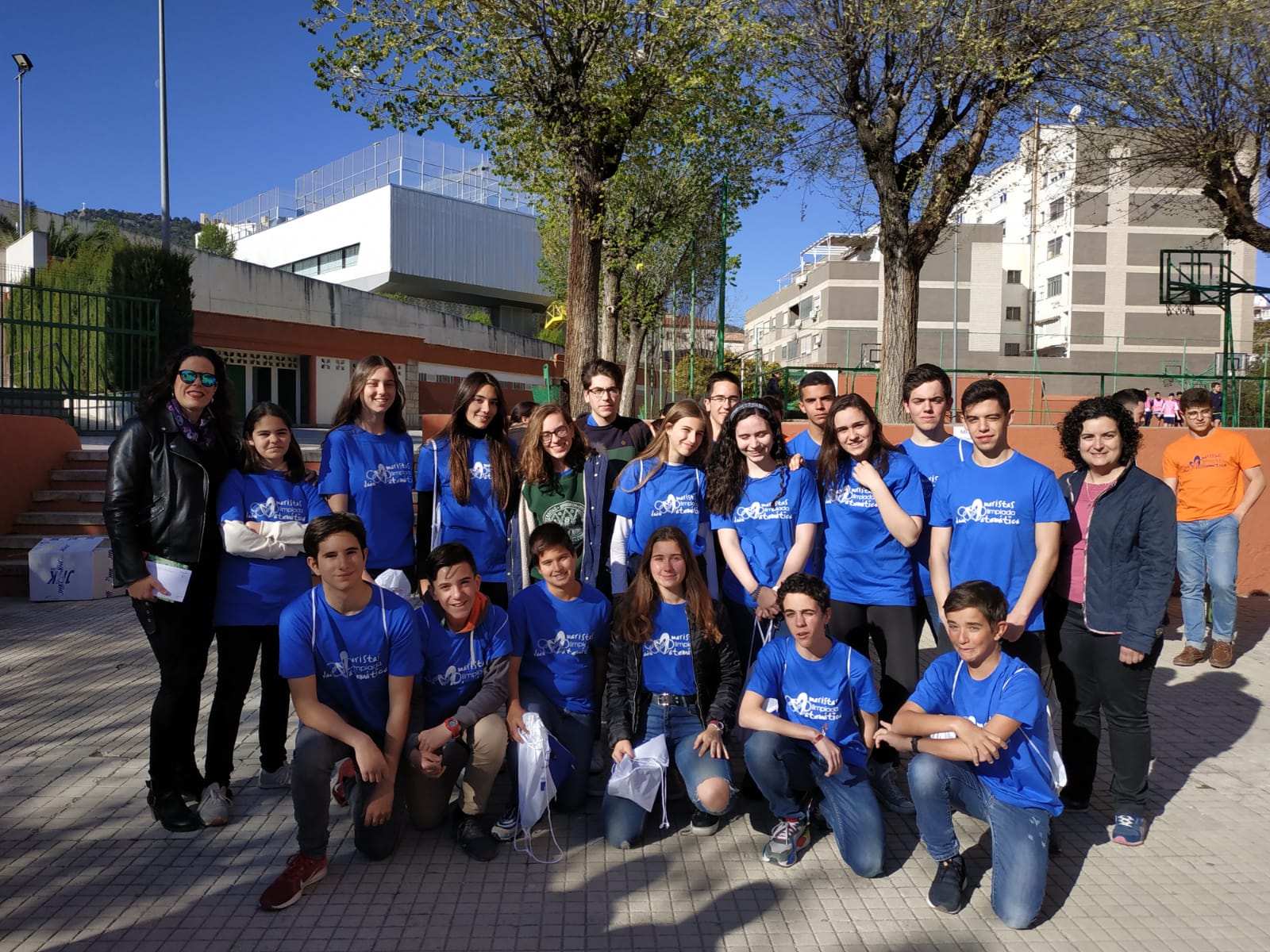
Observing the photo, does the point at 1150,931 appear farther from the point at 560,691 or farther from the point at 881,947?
the point at 560,691

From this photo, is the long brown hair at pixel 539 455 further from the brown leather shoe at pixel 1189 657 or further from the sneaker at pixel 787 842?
the brown leather shoe at pixel 1189 657

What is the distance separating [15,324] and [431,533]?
9.29m

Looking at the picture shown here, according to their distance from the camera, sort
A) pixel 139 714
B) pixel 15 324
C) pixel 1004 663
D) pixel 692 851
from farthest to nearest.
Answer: pixel 15 324 → pixel 139 714 → pixel 692 851 → pixel 1004 663

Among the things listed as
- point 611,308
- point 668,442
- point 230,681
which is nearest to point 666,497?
point 668,442

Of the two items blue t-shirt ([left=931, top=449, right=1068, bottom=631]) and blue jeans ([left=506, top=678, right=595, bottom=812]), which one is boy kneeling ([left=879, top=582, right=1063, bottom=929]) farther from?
blue jeans ([left=506, top=678, right=595, bottom=812])

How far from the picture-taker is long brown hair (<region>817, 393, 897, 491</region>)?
3922 mm

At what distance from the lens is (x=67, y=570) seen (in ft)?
25.7

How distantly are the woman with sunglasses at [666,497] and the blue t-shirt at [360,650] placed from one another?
1.06 meters

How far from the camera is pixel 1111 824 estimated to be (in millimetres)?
3703

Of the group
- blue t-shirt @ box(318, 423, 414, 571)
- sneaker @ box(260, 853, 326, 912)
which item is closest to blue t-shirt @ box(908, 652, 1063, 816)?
sneaker @ box(260, 853, 326, 912)

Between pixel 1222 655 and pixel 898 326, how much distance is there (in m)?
6.19

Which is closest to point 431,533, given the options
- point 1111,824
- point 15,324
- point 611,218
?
point 1111,824


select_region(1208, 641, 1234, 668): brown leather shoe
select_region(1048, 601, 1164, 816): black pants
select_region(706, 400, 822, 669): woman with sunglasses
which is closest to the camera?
select_region(1048, 601, 1164, 816): black pants

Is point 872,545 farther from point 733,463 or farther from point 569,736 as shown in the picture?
point 569,736
